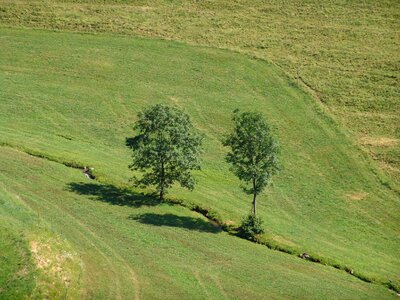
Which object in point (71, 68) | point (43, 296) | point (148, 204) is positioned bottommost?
point (43, 296)

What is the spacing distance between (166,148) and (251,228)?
1215 cm

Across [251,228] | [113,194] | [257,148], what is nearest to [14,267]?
[113,194]

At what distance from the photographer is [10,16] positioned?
347ft

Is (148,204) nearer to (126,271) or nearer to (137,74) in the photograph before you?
(126,271)

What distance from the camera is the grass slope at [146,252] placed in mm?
47375

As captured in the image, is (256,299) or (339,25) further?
(339,25)

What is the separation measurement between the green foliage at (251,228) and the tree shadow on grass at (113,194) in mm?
9727

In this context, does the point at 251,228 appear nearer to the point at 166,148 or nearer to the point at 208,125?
the point at 166,148

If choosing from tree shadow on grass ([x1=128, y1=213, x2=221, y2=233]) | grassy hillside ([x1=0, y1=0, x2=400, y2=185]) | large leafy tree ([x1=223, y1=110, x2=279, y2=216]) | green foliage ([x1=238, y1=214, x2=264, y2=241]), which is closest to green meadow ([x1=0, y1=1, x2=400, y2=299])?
tree shadow on grass ([x1=128, y1=213, x2=221, y2=233])

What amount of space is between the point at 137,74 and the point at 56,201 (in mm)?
40903

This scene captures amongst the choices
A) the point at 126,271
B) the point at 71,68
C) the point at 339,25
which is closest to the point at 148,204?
the point at 126,271

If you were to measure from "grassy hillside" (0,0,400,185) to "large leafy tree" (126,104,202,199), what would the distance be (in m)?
35.7

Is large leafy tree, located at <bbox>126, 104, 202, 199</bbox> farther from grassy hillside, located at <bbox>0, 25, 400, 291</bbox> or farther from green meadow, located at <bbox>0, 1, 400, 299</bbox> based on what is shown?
grassy hillside, located at <bbox>0, 25, 400, 291</bbox>

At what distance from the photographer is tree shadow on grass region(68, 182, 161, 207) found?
204 feet
